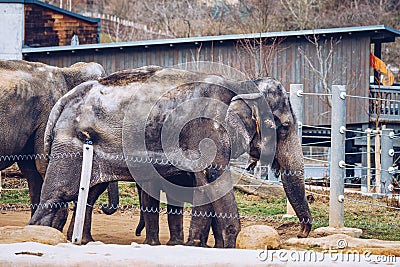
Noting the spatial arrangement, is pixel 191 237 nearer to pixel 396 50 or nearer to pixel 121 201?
pixel 121 201

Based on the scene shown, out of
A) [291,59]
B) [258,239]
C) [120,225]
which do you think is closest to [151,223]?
[120,225]

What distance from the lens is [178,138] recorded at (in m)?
8.85

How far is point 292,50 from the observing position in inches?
921

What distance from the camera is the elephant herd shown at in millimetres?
8719

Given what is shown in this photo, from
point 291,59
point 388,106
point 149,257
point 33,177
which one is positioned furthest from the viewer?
point 291,59

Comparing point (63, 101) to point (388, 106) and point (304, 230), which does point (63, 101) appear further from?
point (388, 106)

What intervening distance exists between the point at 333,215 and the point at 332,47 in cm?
1390

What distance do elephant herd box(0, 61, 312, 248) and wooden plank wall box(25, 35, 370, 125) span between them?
13.6 metres

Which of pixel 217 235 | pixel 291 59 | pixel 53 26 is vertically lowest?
pixel 217 235

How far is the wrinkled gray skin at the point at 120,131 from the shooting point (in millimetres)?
8797

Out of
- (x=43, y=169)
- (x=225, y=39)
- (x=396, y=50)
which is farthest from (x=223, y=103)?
(x=396, y=50)

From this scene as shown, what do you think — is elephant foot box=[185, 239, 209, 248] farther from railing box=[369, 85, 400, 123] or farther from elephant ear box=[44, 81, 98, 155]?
railing box=[369, 85, 400, 123]

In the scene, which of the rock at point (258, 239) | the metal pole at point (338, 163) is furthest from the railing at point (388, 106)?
the rock at point (258, 239)

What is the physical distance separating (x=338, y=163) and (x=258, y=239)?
2.59 metres
